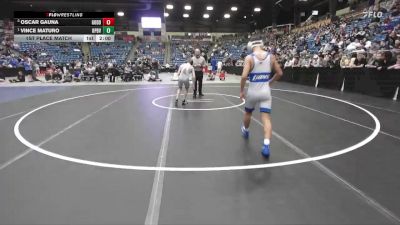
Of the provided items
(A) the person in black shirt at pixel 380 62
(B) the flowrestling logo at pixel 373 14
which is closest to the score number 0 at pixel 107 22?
(A) the person in black shirt at pixel 380 62

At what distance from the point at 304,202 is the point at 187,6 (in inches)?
1624

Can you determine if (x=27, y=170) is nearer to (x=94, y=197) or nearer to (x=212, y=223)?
(x=94, y=197)

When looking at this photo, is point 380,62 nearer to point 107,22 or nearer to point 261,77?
point 261,77

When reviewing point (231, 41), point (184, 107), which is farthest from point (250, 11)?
point (184, 107)
